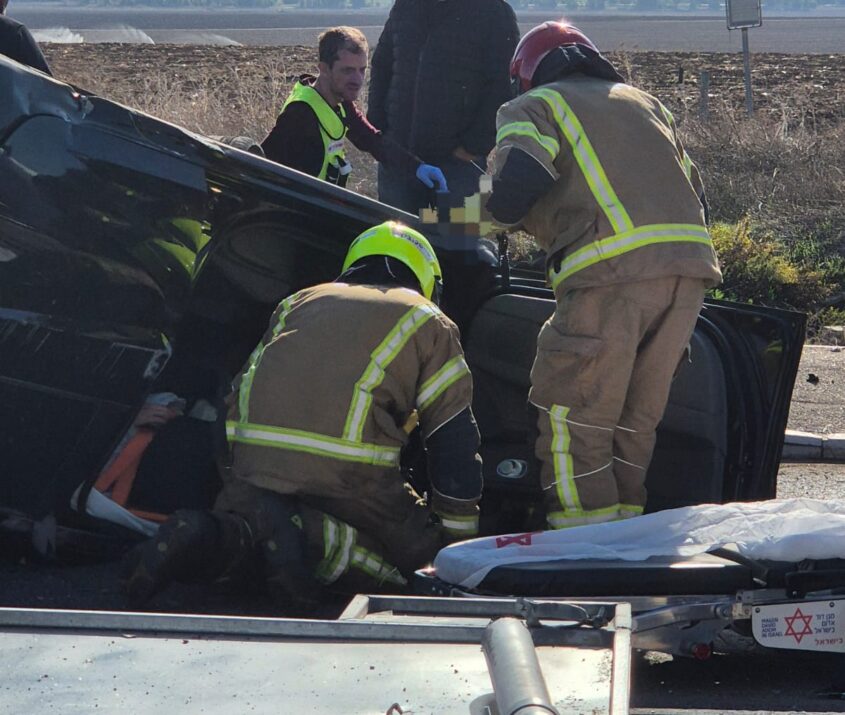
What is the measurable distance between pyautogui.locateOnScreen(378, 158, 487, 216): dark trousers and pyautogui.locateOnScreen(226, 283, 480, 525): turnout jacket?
107 inches

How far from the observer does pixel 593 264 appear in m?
4.23

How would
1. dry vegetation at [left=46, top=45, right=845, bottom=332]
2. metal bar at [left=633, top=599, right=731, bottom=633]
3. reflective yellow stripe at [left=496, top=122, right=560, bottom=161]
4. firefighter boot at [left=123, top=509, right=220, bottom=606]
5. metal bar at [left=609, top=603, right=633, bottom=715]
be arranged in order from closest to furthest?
metal bar at [left=609, top=603, right=633, bottom=715], metal bar at [left=633, top=599, right=731, bottom=633], firefighter boot at [left=123, top=509, right=220, bottom=606], reflective yellow stripe at [left=496, top=122, right=560, bottom=161], dry vegetation at [left=46, top=45, right=845, bottom=332]

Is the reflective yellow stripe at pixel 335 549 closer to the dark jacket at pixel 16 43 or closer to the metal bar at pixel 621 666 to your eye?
the metal bar at pixel 621 666

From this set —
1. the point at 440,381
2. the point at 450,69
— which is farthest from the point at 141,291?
the point at 450,69

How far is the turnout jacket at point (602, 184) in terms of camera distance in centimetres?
421

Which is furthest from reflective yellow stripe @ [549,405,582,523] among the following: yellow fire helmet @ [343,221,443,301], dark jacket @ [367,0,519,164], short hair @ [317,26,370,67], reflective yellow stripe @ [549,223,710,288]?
dark jacket @ [367,0,519,164]

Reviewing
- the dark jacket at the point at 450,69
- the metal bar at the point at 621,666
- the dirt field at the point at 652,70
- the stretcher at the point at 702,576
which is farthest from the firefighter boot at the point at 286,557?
the dirt field at the point at 652,70

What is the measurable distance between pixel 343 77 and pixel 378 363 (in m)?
2.23

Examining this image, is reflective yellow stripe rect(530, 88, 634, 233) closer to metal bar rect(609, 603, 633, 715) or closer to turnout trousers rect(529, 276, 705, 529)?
turnout trousers rect(529, 276, 705, 529)

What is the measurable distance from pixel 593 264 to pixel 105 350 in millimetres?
1435

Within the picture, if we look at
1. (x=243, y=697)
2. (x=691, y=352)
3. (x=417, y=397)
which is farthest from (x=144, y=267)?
(x=243, y=697)

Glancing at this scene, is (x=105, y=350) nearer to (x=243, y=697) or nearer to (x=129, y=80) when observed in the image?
(x=243, y=697)

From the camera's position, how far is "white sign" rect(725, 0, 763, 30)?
12.1 meters

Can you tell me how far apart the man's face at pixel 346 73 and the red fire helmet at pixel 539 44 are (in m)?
1.49
